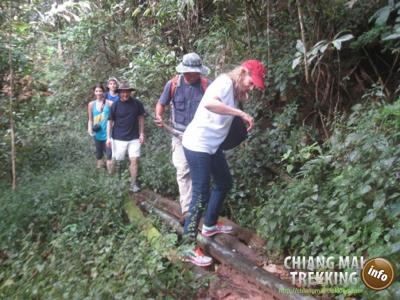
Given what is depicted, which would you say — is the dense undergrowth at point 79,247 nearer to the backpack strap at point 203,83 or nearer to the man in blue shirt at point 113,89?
the man in blue shirt at point 113,89

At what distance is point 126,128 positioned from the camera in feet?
24.0

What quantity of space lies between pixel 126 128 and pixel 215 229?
9.94 feet

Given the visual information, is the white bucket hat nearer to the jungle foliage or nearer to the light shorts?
the jungle foliage

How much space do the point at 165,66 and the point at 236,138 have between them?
18.4ft

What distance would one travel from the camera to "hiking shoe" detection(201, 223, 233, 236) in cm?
485

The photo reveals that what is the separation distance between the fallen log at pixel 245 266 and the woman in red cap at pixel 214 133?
0.19m

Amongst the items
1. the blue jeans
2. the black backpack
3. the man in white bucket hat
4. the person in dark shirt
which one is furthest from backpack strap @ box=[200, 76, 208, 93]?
the person in dark shirt

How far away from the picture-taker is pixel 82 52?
1372cm

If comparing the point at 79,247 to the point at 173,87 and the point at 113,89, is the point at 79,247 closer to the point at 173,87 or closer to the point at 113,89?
the point at 173,87

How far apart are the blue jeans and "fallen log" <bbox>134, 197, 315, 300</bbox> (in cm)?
29

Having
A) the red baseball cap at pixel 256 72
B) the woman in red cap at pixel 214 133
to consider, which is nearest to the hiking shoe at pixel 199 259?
the woman in red cap at pixel 214 133

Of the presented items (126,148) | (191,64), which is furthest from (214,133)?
(126,148)

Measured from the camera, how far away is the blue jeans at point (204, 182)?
4.34 m

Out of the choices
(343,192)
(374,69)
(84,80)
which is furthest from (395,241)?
(84,80)
